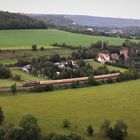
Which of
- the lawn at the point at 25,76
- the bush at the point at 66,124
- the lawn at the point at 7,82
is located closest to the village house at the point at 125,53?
the lawn at the point at 25,76

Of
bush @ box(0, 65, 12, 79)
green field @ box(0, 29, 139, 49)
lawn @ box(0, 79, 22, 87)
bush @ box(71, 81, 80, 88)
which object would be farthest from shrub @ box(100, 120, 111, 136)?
green field @ box(0, 29, 139, 49)

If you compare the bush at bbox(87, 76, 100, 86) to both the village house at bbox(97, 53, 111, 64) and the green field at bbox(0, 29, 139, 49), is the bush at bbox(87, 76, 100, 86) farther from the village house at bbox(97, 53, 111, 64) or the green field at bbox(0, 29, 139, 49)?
the green field at bbox(0, 29, 139, 49)

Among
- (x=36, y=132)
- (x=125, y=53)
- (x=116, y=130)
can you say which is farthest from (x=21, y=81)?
(x=125, y=53)

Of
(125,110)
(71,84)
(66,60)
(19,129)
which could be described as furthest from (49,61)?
(19,129)

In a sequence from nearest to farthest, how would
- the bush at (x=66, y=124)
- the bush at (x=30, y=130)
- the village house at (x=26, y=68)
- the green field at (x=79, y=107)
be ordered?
1. the bush at (x=30, y=130)
2. the bush at (x=66, y=124)
3. the green field at (x=79, y=107)
4. the village house at (x=26, y=68)

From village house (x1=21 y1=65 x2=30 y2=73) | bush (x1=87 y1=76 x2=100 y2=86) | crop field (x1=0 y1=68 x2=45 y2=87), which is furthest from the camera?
village house (x1=21 y1=65 x2=30 y2=73)

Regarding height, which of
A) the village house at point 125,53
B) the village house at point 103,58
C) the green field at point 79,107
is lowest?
the village house at point 125,53

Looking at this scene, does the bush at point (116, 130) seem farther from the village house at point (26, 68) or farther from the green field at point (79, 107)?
the village house at point (26, 68)
